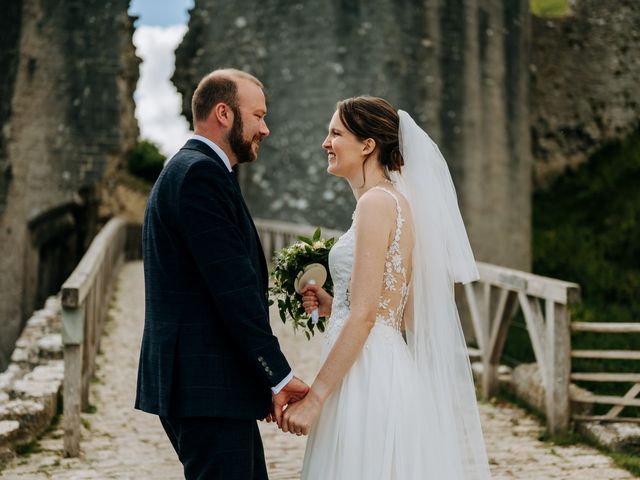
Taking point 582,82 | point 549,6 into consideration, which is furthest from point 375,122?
point 549,6

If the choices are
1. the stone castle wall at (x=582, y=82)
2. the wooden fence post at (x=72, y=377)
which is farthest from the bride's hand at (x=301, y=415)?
the stone castle wall at (x=582, y=82)

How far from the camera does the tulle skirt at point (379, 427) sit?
9.44ft

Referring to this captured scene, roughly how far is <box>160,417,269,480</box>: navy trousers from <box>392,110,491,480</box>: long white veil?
2.57ft

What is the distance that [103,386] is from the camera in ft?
21.4

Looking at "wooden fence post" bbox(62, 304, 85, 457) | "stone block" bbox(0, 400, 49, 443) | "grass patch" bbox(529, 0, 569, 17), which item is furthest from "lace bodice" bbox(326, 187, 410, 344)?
"grass patch" bbox(529, 0, 569, 17)

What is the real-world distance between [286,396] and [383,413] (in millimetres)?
394

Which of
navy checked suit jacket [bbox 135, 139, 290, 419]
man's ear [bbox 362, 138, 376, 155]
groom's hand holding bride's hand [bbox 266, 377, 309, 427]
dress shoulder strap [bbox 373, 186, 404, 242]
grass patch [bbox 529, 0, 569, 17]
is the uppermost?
grass patch [bbox 529, 0, 569, 17]

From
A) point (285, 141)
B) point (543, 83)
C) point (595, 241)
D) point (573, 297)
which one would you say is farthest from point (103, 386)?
point (543, 83)

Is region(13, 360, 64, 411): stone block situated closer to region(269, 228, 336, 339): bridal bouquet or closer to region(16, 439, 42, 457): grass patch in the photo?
region(16, 439, 42, 457): grass patch

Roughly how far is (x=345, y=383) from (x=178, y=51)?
1124 cm

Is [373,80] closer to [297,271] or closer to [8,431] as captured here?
[8,431]

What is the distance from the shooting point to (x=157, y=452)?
4992 millimetres

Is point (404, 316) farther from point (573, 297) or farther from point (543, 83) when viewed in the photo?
point (543, 83)

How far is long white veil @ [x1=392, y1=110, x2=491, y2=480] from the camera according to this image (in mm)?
3152
